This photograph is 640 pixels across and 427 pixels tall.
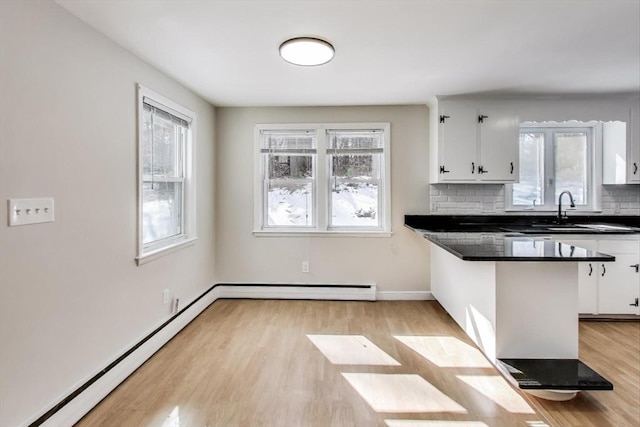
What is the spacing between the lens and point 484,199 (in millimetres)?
4059

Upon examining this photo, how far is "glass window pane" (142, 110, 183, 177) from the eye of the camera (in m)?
2.85

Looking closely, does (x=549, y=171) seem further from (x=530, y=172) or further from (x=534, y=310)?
(x=534, y=310)

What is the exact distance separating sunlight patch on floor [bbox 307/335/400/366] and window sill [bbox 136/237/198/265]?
142 cm

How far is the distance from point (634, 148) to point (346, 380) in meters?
3.78

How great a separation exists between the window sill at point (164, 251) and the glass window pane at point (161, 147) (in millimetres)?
626

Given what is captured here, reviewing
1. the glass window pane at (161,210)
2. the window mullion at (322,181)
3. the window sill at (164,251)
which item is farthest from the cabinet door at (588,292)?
the glass window pane at (161,210)

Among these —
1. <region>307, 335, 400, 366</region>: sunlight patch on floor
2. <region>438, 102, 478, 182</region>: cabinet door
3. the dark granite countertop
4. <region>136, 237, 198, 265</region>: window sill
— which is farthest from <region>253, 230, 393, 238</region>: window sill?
<region>307, 335, 400, 366</region>: sunlight patch on floor

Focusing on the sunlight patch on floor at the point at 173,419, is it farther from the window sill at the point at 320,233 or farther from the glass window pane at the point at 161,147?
the window sill at the point at 320,233

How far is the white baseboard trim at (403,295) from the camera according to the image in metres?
4.15

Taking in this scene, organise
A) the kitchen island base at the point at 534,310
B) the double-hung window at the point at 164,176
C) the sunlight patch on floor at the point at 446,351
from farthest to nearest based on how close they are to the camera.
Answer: the double-hung window at the point at 164,176 → the sunlight patch on floor at the point at 446,351 → the kitchen island base at the point at 534,310

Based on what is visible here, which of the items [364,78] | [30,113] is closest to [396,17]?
[364,78]

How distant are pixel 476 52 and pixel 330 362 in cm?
250

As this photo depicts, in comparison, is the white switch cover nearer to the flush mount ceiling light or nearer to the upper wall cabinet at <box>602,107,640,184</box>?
the flush mount ceiling light

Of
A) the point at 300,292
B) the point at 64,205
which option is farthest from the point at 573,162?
the point at 64,205
